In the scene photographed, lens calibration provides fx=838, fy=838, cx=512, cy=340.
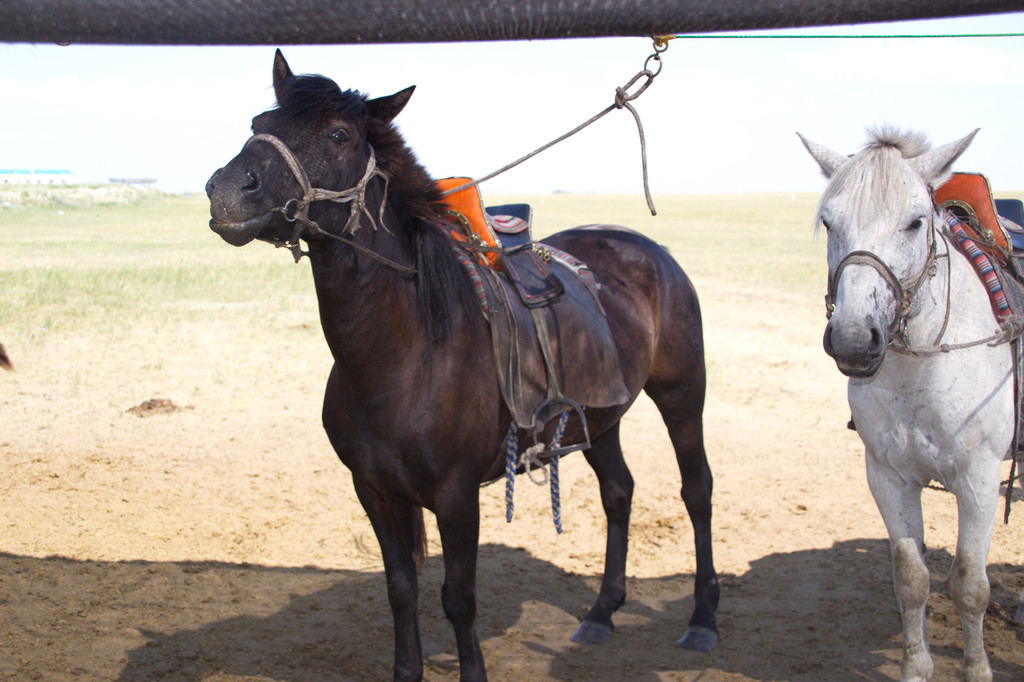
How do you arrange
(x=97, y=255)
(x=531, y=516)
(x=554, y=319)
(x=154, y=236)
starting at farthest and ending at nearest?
(x=154, y=236) → (x=97, y=255) → (x=531, y=516) → (x=554, y=319)

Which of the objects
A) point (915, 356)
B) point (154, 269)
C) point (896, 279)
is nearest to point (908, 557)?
point (915, 356)

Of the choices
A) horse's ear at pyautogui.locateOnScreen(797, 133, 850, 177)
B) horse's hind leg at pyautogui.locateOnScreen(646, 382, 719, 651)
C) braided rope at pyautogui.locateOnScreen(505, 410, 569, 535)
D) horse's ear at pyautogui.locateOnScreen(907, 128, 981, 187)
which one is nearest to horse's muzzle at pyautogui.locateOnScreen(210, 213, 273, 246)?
braided rope at pyautogui.locateOnScreen(505, 410, 569, 535)

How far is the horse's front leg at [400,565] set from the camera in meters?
3.64

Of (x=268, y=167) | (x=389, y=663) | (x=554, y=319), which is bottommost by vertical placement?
(x=389, y=663)

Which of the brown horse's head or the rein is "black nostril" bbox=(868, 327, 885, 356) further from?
the brown horse's head

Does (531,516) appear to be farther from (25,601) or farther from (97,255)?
(97,255)

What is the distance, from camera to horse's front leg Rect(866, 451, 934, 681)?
11.4 ft

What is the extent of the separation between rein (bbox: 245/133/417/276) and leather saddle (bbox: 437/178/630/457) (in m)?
0.52

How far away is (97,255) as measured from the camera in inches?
739

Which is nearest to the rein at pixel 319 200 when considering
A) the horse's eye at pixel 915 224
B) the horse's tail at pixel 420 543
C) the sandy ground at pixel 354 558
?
the horse's tail at pixel 420 543

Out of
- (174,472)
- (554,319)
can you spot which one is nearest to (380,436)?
(554,319)

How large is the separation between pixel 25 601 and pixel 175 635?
0.90 metres

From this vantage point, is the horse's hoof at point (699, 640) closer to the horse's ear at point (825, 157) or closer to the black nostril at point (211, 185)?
the horse's ear at point (825, 157)

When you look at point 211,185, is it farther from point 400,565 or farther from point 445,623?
point 445,623
